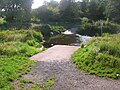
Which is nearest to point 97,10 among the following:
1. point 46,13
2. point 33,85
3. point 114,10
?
point 114,10

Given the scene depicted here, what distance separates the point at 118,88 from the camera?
9.09 meters

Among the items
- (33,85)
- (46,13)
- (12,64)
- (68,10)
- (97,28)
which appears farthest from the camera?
(68,10)

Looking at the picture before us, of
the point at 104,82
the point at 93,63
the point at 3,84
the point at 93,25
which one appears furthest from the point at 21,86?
the point at 93,25

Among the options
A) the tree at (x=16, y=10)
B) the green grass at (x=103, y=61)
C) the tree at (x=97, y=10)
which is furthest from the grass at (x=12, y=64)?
Result: the tree at (x=97, y=10)

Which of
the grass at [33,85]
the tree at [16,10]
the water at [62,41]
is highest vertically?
the tree at [16,10]

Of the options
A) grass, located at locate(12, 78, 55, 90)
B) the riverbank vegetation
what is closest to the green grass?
the riverbank vegetation

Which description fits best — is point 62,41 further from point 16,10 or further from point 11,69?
point 16,10

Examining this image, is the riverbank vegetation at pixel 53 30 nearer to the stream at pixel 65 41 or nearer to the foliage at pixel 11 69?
the foliage at pixel 11 69

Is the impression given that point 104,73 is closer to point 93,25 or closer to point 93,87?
point 93,87

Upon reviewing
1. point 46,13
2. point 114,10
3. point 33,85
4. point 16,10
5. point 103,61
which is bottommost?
point 33,85

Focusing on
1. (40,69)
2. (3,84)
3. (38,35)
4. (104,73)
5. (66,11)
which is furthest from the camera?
(66,11)

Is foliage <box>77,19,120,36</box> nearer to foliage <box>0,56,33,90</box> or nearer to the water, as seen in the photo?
the water

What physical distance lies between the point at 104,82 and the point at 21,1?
138 ft

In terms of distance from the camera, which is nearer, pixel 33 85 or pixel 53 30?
pixel 33 85
